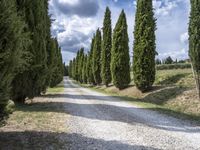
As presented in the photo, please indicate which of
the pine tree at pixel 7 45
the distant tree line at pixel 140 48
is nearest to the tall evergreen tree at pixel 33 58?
the distant tree line at pixel 140 48

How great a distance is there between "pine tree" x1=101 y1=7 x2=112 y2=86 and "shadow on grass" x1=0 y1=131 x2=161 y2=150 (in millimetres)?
35161

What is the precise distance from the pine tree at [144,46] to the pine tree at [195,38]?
29.3 feet

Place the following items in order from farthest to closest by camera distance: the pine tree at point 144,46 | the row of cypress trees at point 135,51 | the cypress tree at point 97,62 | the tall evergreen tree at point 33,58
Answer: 1. the cypress tree at point 97,62
2. the row of cypress trees at point 135,51
3. the pine tree at point 144,46
4. the tall evergreen tree at point 33,58

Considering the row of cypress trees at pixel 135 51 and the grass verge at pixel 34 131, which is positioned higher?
the row of cypress trees at pixel 135 51

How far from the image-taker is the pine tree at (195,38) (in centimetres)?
1891

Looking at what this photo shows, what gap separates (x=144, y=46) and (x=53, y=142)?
21.3m

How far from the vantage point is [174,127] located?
11.7m

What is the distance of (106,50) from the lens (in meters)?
46.4

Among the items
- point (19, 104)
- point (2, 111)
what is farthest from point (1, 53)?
point (19, 104)

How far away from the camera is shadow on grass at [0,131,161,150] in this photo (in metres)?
8.31

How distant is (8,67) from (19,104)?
10.1 metres

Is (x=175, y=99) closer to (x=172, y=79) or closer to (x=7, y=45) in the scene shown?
(x=172, y=79)

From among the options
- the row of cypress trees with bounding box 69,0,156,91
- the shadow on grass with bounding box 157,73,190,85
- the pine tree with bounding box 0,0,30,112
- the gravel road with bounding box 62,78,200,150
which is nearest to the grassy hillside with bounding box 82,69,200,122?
the shadow on grass with bounding box 157,73,190,85

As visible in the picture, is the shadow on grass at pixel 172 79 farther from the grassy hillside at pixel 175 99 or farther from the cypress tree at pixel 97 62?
the cypress tree at pixel 97 62
